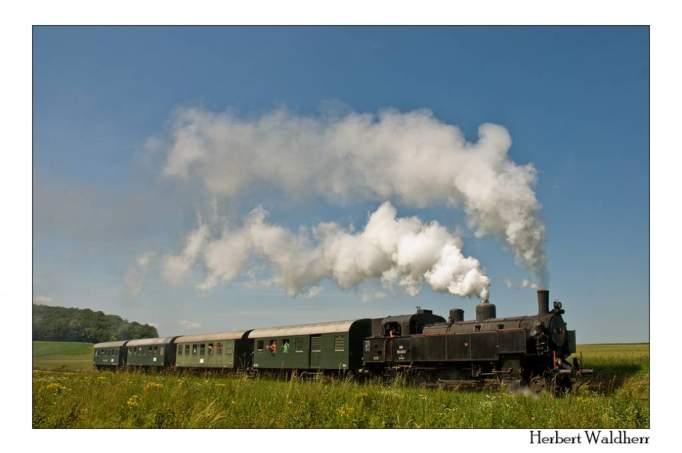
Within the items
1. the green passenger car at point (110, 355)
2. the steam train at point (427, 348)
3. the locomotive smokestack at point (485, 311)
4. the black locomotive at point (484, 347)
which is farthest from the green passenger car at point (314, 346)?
the green passenger car at point (110, 355)

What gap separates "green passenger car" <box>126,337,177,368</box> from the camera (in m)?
35.1

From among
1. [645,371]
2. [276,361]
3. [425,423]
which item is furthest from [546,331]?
[276,361]

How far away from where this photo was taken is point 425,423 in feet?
32.8

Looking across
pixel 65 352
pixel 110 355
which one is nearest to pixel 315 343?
pixel 110 355

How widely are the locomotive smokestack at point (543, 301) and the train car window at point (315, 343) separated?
9.50 m

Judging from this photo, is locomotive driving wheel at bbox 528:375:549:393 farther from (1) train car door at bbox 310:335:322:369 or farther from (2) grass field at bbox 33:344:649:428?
(1) train car door at bbox 310:335:322:369

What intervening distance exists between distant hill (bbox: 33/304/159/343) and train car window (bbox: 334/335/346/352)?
3177 cm

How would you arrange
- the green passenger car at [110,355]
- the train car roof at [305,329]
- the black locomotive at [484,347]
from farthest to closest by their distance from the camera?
the green passenger car at [110,355] → the train car roof at [305,329] → the black locomotive at [484,347]

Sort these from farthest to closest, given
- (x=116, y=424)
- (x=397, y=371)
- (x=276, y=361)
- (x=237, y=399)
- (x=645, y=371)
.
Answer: (x=276, y=361)
(x=645, y=371)
(x=397, y=371)
(x=237, y=399)
(x=116, y=424)

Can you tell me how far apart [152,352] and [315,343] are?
58.1 feet

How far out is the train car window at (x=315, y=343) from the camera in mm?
23844

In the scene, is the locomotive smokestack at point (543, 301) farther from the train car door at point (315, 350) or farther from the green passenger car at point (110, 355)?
the green passenger car at point (110, 355)
